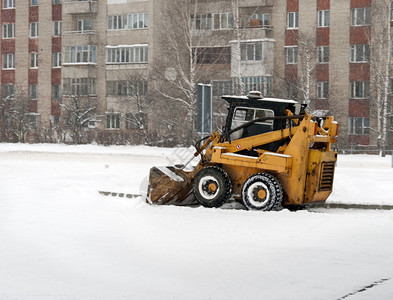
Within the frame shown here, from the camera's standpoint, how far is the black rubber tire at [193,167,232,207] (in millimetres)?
15625

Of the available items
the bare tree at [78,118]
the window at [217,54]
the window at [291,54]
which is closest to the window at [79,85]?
the bare tree at [78,118]

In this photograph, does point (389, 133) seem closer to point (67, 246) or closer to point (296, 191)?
point (296, 191)

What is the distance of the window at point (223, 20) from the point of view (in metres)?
58.5

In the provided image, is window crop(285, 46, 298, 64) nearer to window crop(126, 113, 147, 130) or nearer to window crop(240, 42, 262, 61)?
window crop(240, 42, 262, 61)

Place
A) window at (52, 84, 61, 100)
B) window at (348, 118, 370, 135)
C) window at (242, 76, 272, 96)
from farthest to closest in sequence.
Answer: window at (52, 84, 61, 100), window at (348, 118, 370, 135), window at (242, 76, 272, 96)

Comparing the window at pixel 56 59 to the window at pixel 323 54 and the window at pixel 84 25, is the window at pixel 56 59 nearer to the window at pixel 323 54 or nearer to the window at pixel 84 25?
the window at pixel 84 25

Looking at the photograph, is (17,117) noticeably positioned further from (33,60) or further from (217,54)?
(33,60)

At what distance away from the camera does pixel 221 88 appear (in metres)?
56.8

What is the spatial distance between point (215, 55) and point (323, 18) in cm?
805

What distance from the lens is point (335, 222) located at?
13.7 meters

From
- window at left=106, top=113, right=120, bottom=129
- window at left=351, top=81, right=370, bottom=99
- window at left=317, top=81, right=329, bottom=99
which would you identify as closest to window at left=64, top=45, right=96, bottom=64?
window at left=106, top=113, right=120, bottom=129

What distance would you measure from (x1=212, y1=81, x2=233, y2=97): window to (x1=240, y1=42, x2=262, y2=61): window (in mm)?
2283

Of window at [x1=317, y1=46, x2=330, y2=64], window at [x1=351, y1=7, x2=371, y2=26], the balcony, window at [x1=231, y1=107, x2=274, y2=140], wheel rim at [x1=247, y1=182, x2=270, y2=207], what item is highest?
the balcony

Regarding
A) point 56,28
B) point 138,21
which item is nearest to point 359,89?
point 138,21
